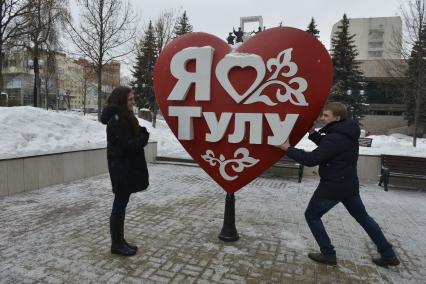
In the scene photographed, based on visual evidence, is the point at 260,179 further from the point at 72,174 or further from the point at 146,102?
the point at 146,102

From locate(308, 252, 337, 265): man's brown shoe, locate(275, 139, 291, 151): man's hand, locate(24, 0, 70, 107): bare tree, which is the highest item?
locate(24, 0, 70, 107): bare tree

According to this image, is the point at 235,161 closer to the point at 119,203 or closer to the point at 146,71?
the point at 119,203

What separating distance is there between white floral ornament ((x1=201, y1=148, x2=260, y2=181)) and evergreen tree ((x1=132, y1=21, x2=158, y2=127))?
18.4 m

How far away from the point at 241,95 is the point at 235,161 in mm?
853

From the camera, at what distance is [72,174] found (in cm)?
809

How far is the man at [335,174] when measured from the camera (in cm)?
363

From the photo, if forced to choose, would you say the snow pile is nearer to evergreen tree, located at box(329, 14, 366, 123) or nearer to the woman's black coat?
the woman's black coat

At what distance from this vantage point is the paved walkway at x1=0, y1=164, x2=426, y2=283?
359 cm

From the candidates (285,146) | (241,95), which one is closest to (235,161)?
(285,146)

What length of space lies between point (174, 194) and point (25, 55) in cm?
1884

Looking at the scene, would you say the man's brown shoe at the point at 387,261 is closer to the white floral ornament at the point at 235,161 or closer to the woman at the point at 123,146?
the white floral ornament at the point at 235,161

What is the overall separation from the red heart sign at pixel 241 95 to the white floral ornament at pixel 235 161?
13mm

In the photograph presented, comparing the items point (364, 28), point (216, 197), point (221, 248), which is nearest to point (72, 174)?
point (216, 197)

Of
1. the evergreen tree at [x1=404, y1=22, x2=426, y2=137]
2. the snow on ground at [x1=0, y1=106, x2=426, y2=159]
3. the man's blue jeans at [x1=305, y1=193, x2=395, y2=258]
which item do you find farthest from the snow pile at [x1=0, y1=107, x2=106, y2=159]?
the evergreen tree at [x1=404, y1=22, x2=426, y2=137]
